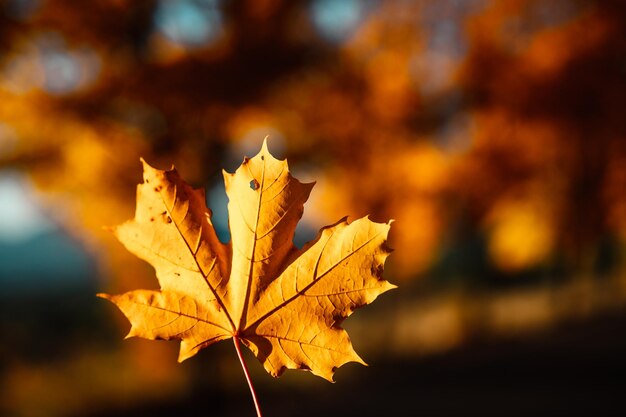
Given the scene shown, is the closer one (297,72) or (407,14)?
(297,72)

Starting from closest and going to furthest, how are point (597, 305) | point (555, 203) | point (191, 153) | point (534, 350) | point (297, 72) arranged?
1. point (191, 153)
2. point (297, 72)
3. point (534, 350)
4. point (555, 203)
5. point (597, 305)

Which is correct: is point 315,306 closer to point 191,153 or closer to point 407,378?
point 191,153

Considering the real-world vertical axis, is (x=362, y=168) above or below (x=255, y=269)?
above

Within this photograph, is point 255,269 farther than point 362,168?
No

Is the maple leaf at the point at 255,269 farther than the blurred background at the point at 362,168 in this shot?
No

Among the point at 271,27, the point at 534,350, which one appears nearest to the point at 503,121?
the point at 534,350
